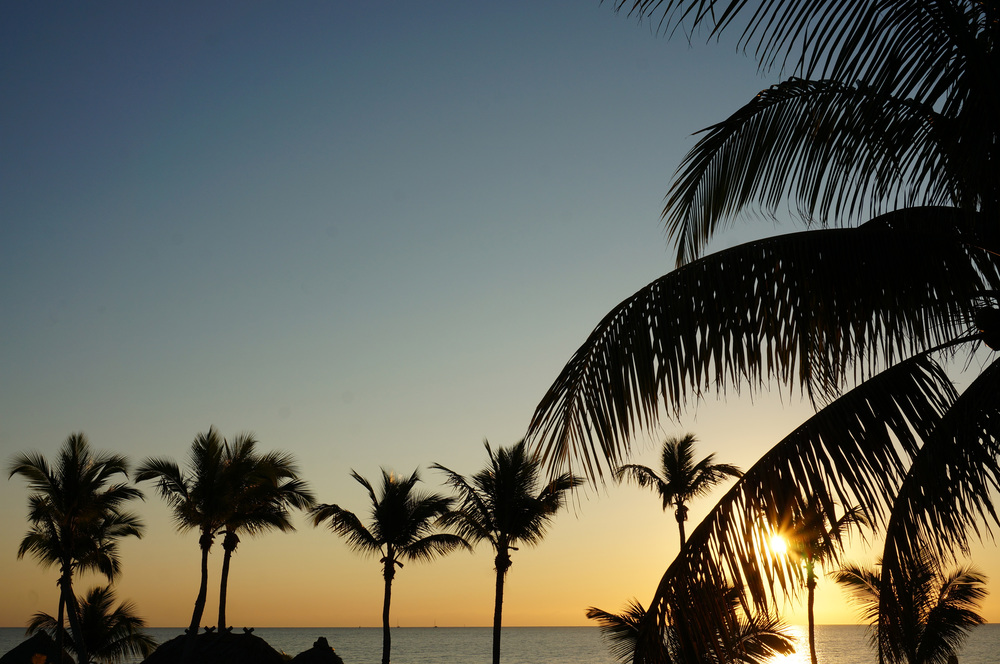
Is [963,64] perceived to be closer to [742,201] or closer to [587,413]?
[742,201]

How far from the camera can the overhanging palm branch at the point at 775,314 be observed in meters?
3.97

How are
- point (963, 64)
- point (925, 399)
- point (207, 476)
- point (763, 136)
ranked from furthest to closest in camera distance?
point (207, 476)
point (763, 136)
point (925, 399)
point (963, 64)

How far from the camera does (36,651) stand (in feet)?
97.8

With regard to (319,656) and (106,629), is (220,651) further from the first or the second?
(106,629)

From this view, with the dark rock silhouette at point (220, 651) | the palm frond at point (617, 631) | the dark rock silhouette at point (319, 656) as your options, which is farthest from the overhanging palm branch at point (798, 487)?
the dark rock silhouette at point (220, 651)

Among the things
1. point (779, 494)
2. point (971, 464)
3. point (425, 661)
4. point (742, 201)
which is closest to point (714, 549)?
point (779, 494)

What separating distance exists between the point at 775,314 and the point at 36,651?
3390cm

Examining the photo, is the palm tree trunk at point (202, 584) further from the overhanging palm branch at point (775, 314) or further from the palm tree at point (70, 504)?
the overhanging palm branch at point (775, 314)

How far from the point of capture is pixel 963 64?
292cm

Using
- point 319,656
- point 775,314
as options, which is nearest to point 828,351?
point 775,314

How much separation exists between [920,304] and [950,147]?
1155 millimetres

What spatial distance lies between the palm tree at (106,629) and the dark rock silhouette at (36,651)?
1.16ft

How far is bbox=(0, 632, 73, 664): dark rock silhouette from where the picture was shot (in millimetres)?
28938

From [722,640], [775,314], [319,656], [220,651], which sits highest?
[775,314]
